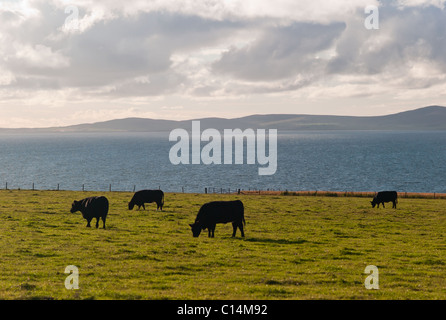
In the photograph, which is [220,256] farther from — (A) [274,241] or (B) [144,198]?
(B) [144,198]

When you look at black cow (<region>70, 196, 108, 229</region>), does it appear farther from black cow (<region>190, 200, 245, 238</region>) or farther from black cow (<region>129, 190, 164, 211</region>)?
black cow (<region>129, 190, 164, 211</region>)

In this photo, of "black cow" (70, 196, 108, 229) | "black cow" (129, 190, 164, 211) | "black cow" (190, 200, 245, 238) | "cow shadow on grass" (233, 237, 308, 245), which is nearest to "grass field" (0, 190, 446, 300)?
"cow shadow on grass" (233, 237, 308, 245)

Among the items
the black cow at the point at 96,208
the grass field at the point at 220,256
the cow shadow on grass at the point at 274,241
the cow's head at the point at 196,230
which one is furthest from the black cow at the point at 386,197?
the black cow at the point at 96,208

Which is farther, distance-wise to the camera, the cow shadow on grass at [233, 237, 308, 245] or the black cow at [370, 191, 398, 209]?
the black cow at [370, 191, 398, 209]

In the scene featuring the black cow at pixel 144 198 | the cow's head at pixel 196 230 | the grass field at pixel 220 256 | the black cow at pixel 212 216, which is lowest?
the grass field at pixel 220 256

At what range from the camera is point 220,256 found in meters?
21.3

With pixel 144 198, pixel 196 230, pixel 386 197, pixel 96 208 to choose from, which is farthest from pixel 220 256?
pixel 386 197

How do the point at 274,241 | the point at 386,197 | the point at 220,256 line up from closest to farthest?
the point at 220,256 → the point at 274,241 → the point at 386,197

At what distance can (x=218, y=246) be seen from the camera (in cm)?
2395

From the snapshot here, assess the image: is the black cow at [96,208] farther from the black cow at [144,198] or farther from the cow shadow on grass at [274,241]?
the cow shadow on grass at [274,241]

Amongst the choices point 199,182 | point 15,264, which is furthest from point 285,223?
point 199,182

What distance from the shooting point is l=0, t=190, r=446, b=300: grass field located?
15469 millimetres

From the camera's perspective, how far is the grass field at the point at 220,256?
50.8ft
